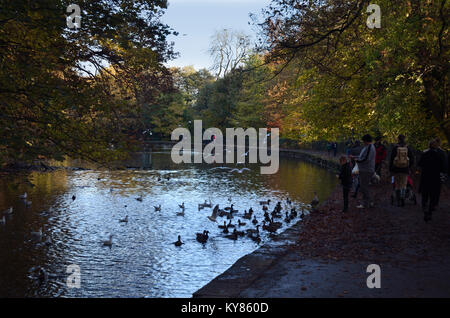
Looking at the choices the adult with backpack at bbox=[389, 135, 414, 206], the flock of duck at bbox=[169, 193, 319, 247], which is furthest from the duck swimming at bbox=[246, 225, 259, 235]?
the adult with backpack at bbox=[389, 135, 414, 206]

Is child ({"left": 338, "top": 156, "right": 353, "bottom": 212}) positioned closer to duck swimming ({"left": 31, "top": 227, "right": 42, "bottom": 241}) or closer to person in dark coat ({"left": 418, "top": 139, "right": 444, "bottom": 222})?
person in dark coat ({"left": 418, "top": 139, "right": 444, "bottom": 222})

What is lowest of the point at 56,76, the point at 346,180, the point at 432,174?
the point at 346,180

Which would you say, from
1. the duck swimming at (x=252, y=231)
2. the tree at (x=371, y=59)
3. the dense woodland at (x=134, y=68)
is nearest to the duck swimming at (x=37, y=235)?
the dense woodland at (x=134, y=68)

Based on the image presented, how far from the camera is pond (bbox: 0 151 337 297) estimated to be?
895cm

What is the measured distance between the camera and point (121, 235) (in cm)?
1329

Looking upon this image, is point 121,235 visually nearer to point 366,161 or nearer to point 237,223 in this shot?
point 237,223

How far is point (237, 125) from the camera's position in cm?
6925

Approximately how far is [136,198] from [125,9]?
11244mm

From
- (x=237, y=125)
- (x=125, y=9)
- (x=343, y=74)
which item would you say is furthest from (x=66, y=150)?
(x=237, y=125)

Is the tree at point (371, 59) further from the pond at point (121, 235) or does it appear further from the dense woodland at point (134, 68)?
the pond at point (121, 235)

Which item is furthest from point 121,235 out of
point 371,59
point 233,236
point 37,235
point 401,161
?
point 371,59

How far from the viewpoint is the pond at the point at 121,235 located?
8.95 metres

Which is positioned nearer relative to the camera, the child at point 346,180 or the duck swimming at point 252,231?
the duck swimming at point 252,231
